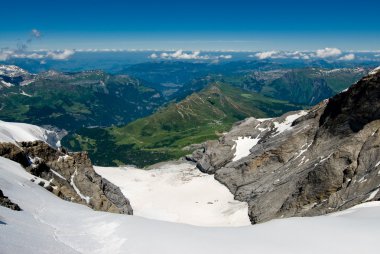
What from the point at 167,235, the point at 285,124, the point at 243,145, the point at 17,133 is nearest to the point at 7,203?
the point at 167,235

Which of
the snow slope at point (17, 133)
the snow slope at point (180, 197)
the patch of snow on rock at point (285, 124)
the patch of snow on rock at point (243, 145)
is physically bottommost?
the snow slope at point (180, 197)

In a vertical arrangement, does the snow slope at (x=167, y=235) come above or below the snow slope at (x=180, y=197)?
above

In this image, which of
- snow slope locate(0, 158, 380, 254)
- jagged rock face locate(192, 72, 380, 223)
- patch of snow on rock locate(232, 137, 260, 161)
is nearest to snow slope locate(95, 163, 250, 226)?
jagged rock face locate(192, 72, 380, 223)

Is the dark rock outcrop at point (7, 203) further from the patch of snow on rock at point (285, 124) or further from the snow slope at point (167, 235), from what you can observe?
the patch of snow on rock at point (285, 124)

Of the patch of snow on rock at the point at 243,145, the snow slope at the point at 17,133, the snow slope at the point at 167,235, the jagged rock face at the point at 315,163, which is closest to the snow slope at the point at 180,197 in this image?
the jagged rock face at the point at 315,163

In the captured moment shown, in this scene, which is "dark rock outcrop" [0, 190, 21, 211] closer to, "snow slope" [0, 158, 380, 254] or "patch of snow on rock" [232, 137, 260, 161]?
"snow slope" [0, 158, 380, 254]

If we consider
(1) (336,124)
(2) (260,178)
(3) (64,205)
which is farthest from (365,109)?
(3) (64,205)
